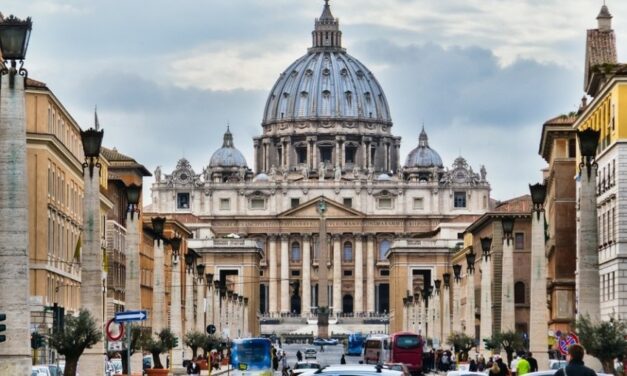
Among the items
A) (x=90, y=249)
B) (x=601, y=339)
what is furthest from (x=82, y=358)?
(x=601, y=339)

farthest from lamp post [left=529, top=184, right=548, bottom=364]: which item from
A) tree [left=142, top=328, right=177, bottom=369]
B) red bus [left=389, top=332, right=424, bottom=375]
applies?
red bus [left=389, top=332, right=424, bottom=375]

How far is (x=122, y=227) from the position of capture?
116750mm

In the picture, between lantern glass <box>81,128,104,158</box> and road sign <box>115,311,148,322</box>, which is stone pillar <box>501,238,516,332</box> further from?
road sign <box>115,311,148,322</box>

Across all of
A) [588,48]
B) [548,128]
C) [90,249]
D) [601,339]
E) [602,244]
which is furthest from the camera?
[548,128]

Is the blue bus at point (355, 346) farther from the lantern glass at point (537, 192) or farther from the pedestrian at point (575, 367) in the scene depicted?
the pedestrian at point (575, 367)

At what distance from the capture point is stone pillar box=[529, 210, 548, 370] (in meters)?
57.7

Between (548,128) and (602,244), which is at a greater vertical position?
(548,128)

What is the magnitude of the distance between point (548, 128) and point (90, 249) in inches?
2136

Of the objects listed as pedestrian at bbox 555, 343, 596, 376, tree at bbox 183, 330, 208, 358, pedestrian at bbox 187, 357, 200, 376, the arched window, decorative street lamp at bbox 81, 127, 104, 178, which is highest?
decorative street lamp at bbox 81, 127, 104, 178

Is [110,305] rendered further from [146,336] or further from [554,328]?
[146,336]

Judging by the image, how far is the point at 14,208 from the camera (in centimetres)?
3309

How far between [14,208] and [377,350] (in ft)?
246

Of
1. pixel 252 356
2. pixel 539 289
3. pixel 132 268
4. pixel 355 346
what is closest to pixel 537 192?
pixel 539 289

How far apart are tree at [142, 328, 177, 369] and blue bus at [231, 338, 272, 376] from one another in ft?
23.2
